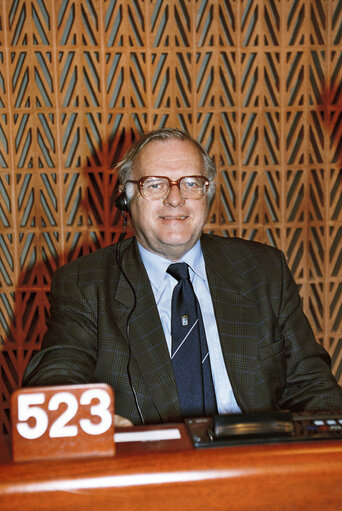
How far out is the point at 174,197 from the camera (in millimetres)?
1535

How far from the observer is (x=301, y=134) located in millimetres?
2912

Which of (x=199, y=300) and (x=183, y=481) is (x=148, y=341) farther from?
(x=183, y=481)

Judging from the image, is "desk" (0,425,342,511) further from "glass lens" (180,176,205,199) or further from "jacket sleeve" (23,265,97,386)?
"glass lens" (180,176,205,199)

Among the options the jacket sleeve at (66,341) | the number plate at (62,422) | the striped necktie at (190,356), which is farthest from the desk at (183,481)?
the striped necktie at (190,356)

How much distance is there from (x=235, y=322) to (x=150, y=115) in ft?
5.25

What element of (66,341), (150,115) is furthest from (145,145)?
(150,115)

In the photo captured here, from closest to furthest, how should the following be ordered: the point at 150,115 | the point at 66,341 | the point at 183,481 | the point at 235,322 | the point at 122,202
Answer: the point at 183,481, the point at 66,341, the point at 235,322, the point at 122,202, the point at 150,115

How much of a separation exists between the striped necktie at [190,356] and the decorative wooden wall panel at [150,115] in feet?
4.68

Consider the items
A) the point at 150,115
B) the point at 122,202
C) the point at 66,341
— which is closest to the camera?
the point at 66,341

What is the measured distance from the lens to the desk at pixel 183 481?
0.68 metres

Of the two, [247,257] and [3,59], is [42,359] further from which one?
[3,59]

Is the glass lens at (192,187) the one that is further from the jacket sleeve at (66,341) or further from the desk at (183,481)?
the desk at (183,481)

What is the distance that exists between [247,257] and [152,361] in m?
0.49

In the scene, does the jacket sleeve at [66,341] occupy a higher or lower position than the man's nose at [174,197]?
lower
